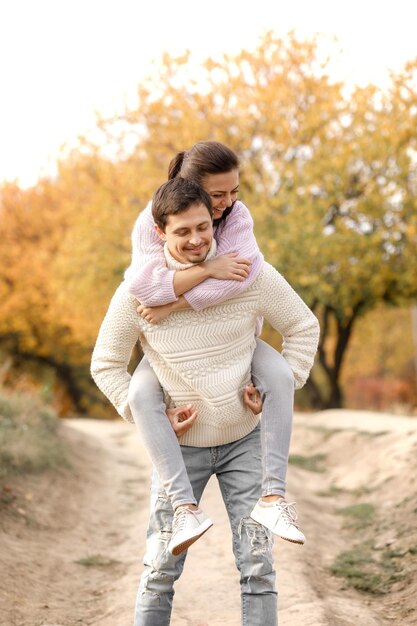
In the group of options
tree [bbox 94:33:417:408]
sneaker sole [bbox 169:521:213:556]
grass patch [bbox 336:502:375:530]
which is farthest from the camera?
tree [bbox 94:33:417:408]

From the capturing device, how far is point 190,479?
388cm

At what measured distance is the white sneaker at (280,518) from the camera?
3.52m

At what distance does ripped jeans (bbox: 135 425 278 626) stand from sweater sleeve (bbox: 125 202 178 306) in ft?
2.25

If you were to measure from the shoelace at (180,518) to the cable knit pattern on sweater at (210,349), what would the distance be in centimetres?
34

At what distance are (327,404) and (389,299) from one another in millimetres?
3451

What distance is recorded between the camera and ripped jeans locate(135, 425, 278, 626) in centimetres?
371

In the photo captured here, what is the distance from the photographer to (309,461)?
40.3 ft

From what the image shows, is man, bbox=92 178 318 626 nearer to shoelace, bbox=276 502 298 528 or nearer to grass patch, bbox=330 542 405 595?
shoelace, bbox=276 502 298 528

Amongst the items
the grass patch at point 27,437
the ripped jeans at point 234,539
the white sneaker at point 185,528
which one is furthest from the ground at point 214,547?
the white sneaker at point 185,528

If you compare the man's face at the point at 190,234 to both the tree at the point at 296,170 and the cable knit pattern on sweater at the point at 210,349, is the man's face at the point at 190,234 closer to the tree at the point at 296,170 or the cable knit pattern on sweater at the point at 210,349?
the cable knit pattern on sweater at the point at 210,349

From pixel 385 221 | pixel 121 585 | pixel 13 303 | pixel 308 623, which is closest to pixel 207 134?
pixel 385 221

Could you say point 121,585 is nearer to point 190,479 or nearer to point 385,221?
point 190,479

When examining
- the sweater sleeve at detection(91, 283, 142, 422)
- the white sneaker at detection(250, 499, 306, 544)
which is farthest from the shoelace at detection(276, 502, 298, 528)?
the sweater sleeve at detection(91, 283, 142, 422)

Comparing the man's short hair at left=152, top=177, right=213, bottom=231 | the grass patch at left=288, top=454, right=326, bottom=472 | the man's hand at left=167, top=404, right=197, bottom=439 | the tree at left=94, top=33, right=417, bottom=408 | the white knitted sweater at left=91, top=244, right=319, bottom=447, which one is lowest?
the man's hand at left=167, top=404, right=197, bottom=439
